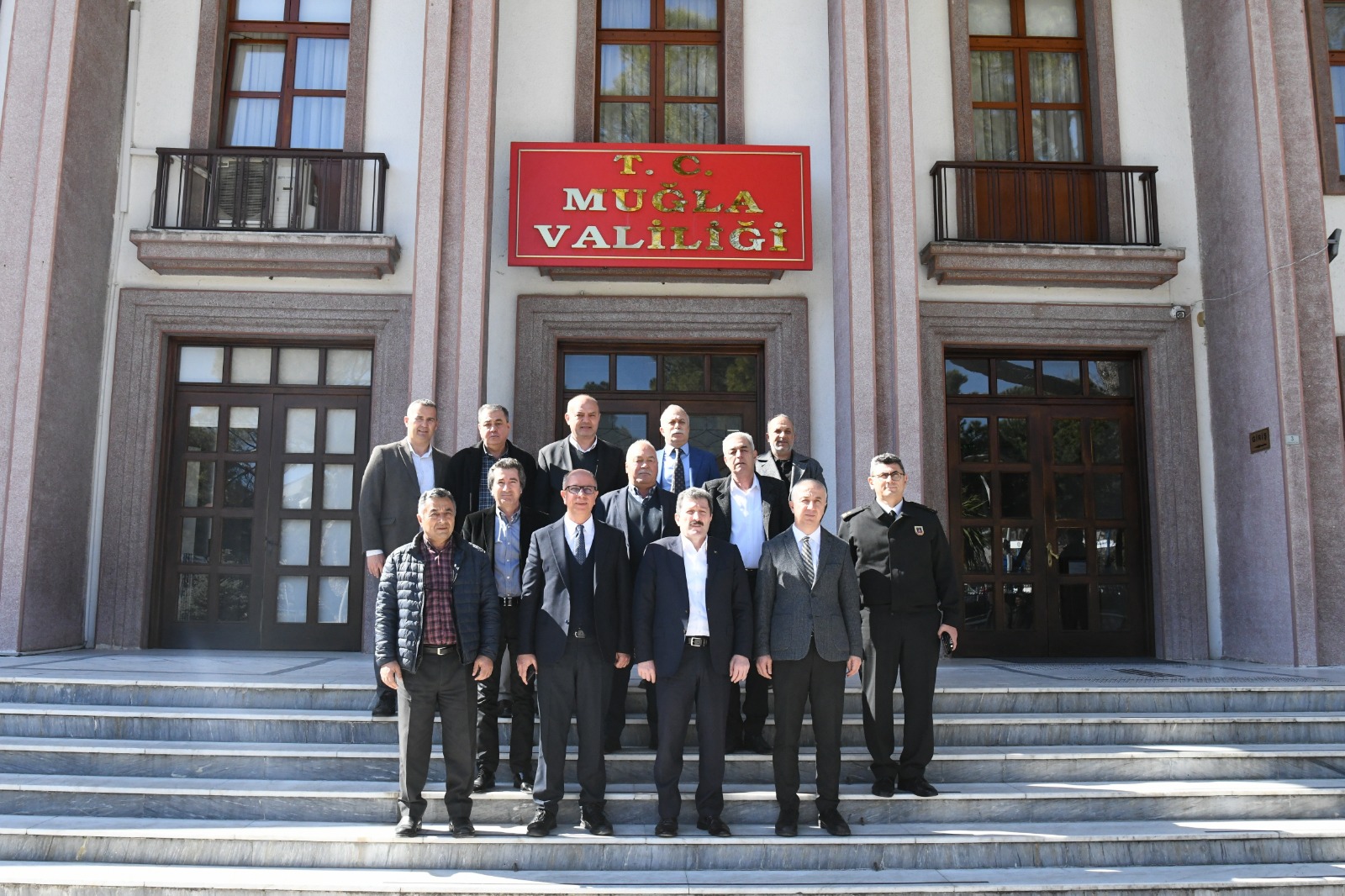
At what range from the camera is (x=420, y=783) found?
491 centimetres

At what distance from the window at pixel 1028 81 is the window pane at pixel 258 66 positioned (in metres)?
6.47

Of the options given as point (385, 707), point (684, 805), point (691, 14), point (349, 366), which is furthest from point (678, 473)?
point (691, 14)

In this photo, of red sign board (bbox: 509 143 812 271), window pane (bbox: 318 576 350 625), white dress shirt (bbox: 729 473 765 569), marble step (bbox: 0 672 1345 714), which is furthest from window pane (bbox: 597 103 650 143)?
marble step (bbox: 0 672 1345 714)

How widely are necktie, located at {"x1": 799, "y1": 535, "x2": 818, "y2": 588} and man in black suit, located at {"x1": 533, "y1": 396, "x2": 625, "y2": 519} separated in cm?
134

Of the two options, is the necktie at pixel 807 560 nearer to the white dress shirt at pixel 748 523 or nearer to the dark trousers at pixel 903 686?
the white dress shirt at pixel 748 523

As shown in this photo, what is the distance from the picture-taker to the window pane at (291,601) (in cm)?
903

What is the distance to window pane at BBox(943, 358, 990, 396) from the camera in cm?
940

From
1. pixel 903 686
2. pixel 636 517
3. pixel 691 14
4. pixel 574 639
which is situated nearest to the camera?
pixel 574 639

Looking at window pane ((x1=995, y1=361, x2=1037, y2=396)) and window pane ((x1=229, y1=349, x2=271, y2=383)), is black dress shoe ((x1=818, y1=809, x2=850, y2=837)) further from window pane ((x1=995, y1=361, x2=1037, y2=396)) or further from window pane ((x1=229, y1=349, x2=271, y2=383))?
window pane ((x1=229, y1=349, x2=271, y2=383))

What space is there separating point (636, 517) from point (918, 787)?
6.61 ft

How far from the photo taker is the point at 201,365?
9.29m

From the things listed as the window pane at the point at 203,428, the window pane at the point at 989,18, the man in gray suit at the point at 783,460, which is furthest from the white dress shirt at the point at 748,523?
the window pane at the point at 989,18

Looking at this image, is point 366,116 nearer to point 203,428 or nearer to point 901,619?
point 203,428

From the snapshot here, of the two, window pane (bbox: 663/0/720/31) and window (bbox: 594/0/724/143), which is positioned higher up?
window pane (bbox: 663/0/720/31)
